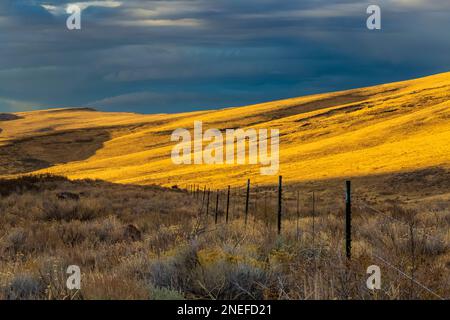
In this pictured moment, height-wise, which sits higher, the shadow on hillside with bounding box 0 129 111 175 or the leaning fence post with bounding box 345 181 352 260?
the shadow on hillside with bounding box 0 129 111 175

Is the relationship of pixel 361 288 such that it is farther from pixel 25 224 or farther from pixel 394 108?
pixel 394 108

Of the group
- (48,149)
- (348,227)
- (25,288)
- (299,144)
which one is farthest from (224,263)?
(48,149)

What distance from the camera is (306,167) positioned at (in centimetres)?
5331

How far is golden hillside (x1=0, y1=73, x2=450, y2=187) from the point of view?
51.0 m

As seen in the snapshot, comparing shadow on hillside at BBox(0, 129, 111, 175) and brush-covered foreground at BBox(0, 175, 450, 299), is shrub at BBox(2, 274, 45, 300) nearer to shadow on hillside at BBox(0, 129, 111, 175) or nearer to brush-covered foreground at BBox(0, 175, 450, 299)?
brush-covered foreground at BBox(0, 175, 450, 299)

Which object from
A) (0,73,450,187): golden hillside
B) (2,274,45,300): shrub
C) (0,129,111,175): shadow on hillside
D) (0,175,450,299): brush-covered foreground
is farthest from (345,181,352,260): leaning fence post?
(0,129,111,175): shadow on hillside

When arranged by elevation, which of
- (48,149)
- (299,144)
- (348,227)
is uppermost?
(48,149)

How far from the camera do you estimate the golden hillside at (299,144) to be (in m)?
51.0

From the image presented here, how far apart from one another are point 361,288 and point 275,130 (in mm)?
78352

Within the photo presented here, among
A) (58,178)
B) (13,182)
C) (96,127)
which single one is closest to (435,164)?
(58,178)

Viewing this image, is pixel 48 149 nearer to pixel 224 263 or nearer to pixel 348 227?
pixel 348 227

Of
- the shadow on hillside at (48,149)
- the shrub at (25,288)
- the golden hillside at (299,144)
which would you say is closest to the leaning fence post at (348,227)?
the shrub at (25,288)

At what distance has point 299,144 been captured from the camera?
70.8m
